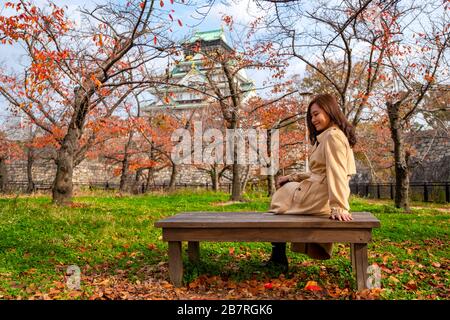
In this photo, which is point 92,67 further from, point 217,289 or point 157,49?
point 217,289

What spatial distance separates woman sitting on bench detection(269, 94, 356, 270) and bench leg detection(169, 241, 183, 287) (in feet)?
3.52

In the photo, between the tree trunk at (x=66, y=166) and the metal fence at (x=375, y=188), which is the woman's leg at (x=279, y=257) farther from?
the metal fence at (x=375, y=188)

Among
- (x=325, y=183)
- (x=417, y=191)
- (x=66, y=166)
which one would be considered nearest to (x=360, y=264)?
(x=325, y=183)

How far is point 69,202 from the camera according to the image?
8.99 meters

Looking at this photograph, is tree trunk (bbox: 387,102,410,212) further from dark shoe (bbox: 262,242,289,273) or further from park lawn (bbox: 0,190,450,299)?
dark shoe (bbox: 262,242,289,273)

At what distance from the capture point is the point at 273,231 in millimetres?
3459

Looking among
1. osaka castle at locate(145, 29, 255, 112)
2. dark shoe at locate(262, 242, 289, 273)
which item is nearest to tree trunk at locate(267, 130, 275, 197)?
osaka castle at locate(145, 29, 255, 112)

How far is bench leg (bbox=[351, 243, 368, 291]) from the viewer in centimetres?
345

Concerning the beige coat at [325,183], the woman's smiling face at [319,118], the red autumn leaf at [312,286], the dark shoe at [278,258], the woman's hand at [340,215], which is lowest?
the red autumn leaf at [312,286]

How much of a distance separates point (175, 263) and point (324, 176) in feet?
5.31

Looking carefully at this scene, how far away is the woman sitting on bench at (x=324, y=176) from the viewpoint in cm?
340

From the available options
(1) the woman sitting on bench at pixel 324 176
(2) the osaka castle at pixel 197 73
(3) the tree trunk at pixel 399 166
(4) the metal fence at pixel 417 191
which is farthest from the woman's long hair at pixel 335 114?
(4) the metal fence at pixel 417 191

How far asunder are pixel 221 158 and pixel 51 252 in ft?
52.7
